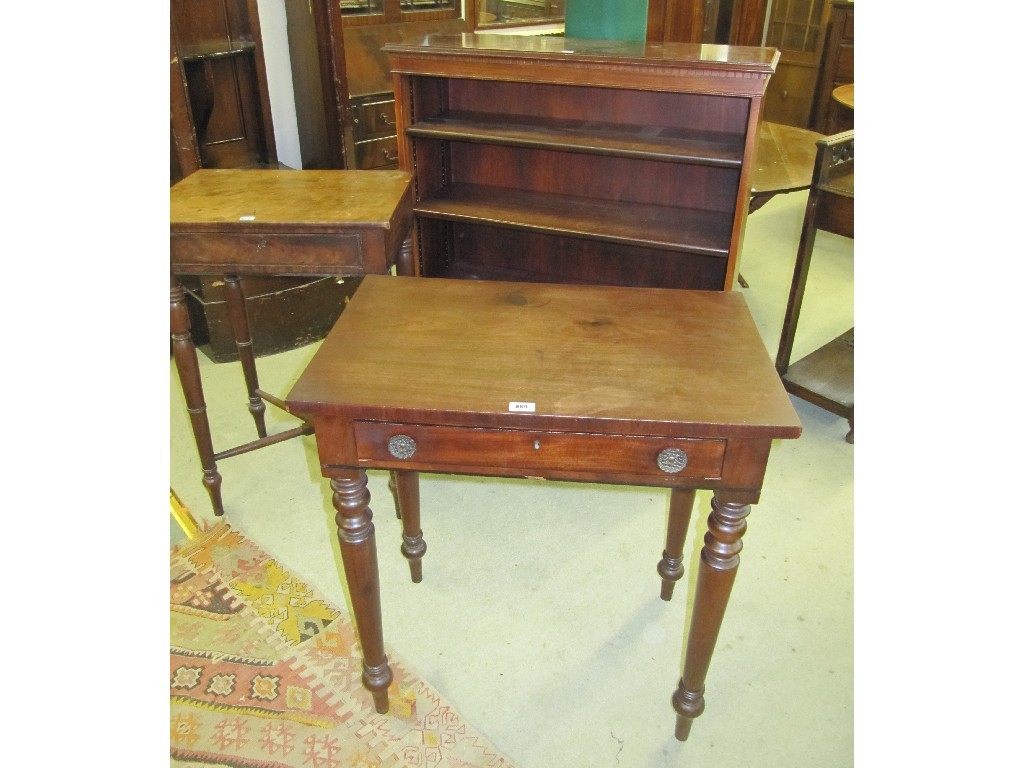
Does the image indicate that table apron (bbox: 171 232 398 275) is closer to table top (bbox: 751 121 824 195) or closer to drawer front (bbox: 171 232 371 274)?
drawer front (bbox: 171 232 371 274)

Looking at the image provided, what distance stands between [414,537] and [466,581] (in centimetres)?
20

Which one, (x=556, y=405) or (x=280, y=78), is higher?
(x=280, y=78)

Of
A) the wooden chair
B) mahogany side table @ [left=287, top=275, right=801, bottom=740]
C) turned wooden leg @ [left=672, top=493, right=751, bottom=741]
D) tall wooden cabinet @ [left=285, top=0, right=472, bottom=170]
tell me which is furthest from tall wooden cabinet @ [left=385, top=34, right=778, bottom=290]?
tall wooden cabinet @ [left=285, top=0, right=472, bottom=170]

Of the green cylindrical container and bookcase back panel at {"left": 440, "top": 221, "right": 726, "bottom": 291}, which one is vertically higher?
the green cylindrical container

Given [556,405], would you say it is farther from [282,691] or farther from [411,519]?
[282,691]

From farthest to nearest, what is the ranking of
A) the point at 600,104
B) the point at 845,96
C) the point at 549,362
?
the point at 845,96, the point at 600,104, the point at 549,362

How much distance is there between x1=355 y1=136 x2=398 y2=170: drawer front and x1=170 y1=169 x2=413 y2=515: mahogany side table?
6.90ft

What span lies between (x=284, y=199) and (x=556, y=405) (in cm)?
106

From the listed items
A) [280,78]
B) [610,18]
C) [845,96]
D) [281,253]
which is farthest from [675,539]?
[845,96]

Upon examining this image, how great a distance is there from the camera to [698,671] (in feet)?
4.67

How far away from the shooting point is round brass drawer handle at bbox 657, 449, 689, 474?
3.78 feet

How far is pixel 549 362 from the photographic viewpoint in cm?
126

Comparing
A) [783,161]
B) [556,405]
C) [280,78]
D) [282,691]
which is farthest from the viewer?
[280,78]

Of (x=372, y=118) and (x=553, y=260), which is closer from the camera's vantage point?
(x=553, y=260)
